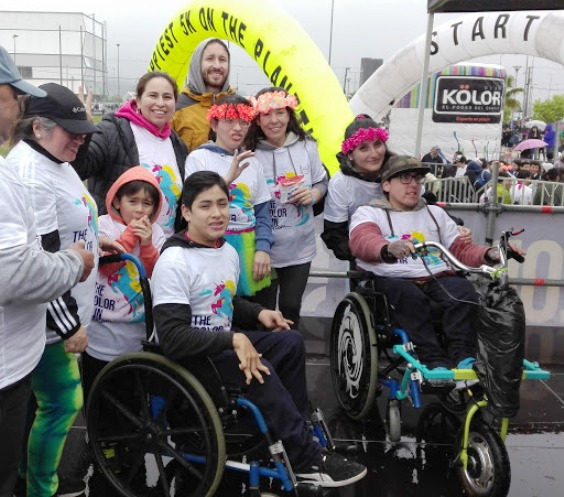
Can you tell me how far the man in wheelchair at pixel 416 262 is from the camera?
3334mm

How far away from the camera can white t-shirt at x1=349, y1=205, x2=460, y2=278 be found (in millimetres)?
3680

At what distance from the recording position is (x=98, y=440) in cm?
298

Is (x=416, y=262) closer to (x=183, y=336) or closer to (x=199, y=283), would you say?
(x=199, y=283)

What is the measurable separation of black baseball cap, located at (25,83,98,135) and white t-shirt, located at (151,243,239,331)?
0.65 m

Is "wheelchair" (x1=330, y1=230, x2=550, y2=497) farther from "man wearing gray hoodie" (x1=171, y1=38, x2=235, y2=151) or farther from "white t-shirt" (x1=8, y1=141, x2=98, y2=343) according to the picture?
"white t-shirt" (x1=8, y1=141, x2=98, y2=343)

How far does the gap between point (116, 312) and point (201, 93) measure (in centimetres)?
188

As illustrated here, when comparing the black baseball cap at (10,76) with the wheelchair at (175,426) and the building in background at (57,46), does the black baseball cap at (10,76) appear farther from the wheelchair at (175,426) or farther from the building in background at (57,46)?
the building in background at (57,46)

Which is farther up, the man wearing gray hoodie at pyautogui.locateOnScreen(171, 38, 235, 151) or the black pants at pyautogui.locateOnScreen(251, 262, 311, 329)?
the man wearing gray hoodie at pyautogui.locateOnScreen(171, 38, 235, 151)

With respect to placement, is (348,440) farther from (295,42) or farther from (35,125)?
(295,42)

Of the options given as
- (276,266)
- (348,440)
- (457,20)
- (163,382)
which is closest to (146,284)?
(163,382)

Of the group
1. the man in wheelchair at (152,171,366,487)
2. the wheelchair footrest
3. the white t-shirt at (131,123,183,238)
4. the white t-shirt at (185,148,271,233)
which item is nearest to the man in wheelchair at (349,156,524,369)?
the wheelchair footrest

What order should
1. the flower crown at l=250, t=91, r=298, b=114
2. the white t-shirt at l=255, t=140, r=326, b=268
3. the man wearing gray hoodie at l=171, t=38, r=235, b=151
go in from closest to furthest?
the flower crown at l=250, t=91, r=298, b=114, the white t-shirt at l=255, t=140, r=326, b=268, the man wearing gray hoodie at l=171, t=38, r=235, b=151

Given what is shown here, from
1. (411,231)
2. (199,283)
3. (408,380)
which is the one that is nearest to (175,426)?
(199,283)

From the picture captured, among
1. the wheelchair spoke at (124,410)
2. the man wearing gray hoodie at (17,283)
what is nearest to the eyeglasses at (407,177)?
the wheelchair spoke at (124,410)
